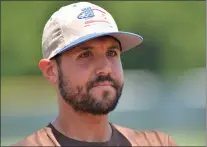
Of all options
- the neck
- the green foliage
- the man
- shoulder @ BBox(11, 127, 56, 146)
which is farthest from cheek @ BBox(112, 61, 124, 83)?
the green foliage

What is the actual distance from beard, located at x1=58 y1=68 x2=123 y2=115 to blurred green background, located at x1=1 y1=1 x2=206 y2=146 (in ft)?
17.7

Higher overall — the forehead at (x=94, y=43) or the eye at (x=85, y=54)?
the forehead at (x=94, y=43)

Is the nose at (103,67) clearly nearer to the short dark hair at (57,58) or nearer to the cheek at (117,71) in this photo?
the cheek at (117,71)

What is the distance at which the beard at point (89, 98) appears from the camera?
1.30m

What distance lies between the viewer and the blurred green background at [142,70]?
7.32m

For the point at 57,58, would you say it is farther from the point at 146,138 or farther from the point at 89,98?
the point at 146,138

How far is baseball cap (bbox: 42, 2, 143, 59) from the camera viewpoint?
4.38 ft

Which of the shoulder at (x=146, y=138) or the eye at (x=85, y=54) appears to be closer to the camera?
the eye at (x=85, y=54)

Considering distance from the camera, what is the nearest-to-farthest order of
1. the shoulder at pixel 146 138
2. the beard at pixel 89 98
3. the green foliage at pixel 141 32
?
the beard at pixel 89 98 < the shoulder at pixel 146 138 < the green foliage at pixel 141 32

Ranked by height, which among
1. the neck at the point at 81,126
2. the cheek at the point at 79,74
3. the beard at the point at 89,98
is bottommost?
the neck at the point at 81,126

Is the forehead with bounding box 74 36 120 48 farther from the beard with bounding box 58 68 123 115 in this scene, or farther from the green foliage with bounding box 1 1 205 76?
the green foliage with bounding box 1 1 205 76

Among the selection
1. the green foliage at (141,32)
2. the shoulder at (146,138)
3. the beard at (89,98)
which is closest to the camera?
the beard at (89,98)

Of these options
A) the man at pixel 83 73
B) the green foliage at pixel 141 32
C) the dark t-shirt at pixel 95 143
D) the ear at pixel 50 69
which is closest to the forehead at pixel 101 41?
the man at pixel 83 73

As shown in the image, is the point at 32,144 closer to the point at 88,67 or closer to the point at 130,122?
the point at 88,67
